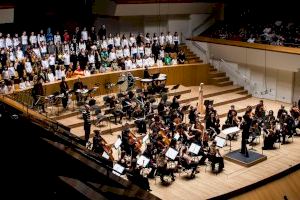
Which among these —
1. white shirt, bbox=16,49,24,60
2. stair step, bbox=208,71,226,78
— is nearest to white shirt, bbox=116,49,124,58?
white shirt, bbox=16,49,24,60

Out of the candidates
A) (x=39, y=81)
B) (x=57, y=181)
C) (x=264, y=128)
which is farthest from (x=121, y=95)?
(x=57, y=181)

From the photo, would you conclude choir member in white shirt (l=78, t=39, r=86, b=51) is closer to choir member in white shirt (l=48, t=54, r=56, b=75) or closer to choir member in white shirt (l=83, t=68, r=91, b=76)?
choir member in white shirt (l=83, t=68, r=91, b=76)

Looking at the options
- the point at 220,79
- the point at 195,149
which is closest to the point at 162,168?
the point at 195,149

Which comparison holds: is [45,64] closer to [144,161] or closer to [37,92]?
[37,92]

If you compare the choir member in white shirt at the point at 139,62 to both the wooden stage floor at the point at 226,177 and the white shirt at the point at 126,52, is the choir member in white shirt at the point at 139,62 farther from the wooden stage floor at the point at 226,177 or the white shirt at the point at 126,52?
the wooden stage floor at the point at 226,177

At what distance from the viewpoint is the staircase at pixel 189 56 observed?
17906 millimetres

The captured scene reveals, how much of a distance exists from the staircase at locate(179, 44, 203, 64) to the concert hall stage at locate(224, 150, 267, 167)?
7193mm

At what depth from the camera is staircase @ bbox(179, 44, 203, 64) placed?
58.7ft

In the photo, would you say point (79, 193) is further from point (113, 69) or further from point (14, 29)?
point (14, 29)

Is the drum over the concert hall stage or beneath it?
over

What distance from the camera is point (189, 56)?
60.0 feet

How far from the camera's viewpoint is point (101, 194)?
4879mm

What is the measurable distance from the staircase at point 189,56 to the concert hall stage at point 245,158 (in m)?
7.19

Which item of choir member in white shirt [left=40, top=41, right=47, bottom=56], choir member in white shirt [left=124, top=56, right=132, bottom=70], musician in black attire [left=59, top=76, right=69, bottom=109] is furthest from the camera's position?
choir member in white shirt [left=124, top=56, right=132, bottom=70]
